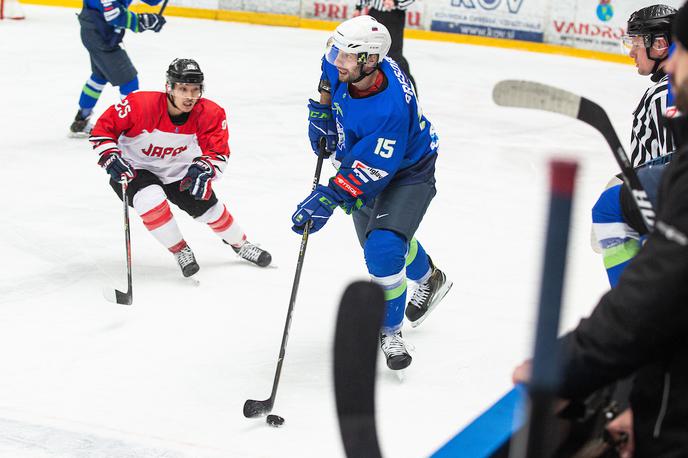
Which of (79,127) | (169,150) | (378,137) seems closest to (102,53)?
(79,127)

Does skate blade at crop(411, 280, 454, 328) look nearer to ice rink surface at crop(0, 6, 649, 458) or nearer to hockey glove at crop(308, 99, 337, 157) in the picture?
ice rink surface at crop(0, 6, 649, 458)

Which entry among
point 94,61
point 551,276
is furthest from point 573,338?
point 94,61

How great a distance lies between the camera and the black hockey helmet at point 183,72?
3148 mm

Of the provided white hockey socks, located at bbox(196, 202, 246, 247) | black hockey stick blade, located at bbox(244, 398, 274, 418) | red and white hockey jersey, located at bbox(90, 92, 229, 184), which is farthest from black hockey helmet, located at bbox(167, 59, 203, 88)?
black hockey stick blade, located at bbox(244, 398, 274, 418)

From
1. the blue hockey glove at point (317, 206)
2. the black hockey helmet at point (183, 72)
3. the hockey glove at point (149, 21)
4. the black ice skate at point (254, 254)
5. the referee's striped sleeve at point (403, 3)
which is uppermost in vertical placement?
the referee's striped sleeve at point (403, 3)

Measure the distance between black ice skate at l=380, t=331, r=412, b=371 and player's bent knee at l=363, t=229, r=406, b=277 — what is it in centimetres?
20

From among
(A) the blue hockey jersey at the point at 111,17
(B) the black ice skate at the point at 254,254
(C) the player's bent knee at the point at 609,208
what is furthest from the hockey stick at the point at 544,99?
(A) the blue hockey jersey at the point at 111,17

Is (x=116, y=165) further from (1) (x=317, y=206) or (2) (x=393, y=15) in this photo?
(2) (x=393, y=15)

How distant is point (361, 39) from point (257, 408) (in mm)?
1070

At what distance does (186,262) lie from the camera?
3.34 m

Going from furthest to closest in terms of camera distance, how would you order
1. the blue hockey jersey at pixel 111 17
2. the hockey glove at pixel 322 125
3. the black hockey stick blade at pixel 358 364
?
the blue hockey jersey at pixel 111 17 → the hockey glove at pixel 322 125 → the black hockey stick blade at pixel 358 364

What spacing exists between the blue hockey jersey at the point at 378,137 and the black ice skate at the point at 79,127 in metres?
2.84

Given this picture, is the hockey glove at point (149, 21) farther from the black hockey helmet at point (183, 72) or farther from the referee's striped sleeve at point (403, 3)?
the black hockey helmet at point (183, 72)

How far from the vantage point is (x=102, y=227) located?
3.88 metres
